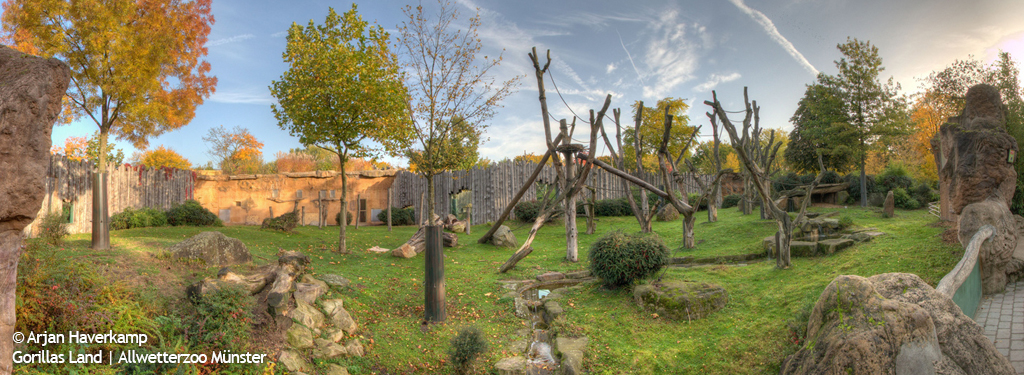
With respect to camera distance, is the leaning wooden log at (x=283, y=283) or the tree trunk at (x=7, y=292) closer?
the tree trunk at (x=7, y=292)

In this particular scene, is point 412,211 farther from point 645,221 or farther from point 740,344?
point 740,344

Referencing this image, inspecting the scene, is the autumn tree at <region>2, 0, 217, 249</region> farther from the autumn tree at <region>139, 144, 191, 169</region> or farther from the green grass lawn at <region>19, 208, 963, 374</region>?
the autumn tree at <region>139, 144, 191, 169</region>

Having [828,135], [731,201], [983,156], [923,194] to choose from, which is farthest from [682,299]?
[828,135]

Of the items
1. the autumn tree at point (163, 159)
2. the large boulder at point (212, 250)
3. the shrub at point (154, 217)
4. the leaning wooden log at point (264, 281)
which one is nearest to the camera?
the leaning wooden log at point (264, 281)

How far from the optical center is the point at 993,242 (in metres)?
6.44

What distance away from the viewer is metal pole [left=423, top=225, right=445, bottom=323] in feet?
20.9

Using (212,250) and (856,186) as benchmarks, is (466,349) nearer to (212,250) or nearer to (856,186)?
(212,250)

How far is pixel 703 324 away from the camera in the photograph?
604 centimetres

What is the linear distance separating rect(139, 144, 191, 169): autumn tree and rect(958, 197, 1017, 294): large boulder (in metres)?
34.5

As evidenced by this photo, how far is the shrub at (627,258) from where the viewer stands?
7406 millimetres

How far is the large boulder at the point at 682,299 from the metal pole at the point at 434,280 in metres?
2.87

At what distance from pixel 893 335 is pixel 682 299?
304 cm

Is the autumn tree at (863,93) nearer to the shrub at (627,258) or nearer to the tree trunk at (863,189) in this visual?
the tree trunk at (863,189)

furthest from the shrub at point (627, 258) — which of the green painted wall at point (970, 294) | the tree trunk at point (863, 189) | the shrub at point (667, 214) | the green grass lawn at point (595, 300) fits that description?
the tree trunk at point (863, 189)
